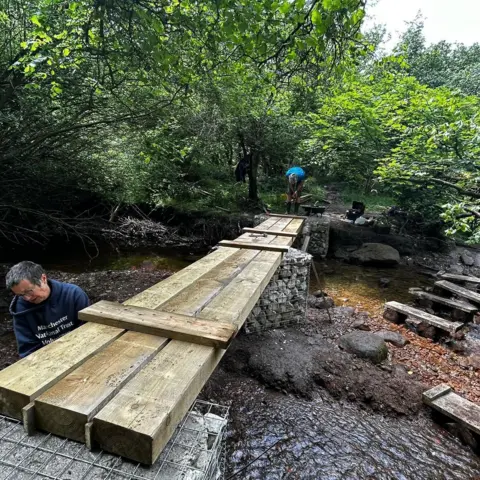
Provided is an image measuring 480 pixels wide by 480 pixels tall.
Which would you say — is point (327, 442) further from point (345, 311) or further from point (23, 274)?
point (345, 311)

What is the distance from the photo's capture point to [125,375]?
149 cm

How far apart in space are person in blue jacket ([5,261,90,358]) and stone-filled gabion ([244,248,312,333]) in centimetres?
304

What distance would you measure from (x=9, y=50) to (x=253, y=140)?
851 cm

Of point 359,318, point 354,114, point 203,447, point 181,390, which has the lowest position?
point 359,318

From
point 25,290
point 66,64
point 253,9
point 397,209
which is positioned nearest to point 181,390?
point 25,290

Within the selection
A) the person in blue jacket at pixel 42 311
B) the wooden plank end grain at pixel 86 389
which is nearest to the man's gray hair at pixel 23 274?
the person in blue jacket at pixel 42 311

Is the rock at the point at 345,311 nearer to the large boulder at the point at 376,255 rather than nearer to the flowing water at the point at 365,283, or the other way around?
the flowing water at the point at 365,283

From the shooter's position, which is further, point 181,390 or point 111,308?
point 111,308

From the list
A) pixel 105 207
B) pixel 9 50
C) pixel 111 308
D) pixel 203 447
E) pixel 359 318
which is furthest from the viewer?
pixel 105 207

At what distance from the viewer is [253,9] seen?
2.59 metres

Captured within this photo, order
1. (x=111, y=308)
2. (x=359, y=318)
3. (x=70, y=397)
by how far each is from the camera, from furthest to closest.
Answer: (x=359, y=318) < (x=111, y=308) < (x=70, y=397)

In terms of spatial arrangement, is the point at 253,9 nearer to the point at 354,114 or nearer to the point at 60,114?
the point at 60,114

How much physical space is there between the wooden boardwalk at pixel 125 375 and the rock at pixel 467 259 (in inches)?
507

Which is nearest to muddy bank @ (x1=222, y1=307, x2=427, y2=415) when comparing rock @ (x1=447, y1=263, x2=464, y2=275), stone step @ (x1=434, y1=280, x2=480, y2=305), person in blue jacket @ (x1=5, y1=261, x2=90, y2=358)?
person in blue jacket @ (x1=5, y1=261, x2=90, y2=358)
